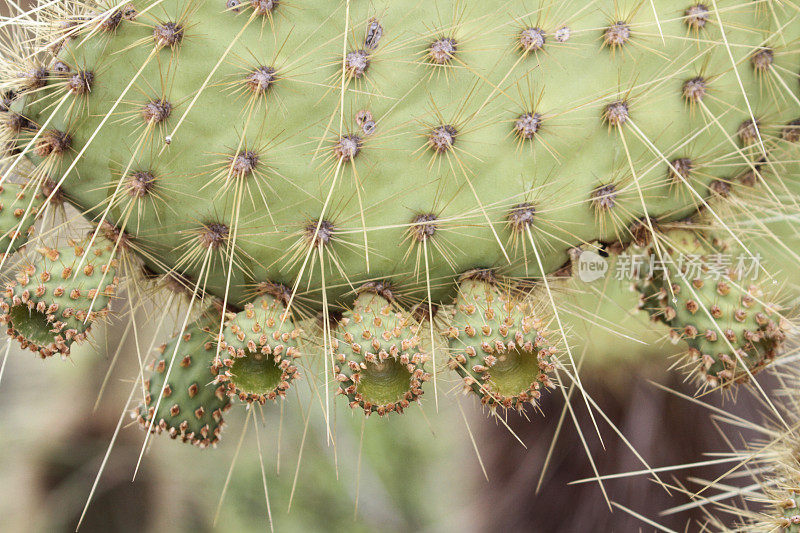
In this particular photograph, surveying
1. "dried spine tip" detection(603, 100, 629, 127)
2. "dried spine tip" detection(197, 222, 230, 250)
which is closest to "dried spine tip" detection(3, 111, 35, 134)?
"dried spine tip" detection(197, 222, 230, 250)

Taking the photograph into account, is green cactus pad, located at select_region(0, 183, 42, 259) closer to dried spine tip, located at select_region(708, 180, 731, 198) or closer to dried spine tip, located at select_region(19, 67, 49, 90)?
dried spine tip, located at select_region(19, 67, 49, 90)

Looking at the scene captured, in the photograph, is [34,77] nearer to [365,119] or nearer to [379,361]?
[365,119]

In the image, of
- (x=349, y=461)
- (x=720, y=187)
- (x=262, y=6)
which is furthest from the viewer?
(x=349, y=461)

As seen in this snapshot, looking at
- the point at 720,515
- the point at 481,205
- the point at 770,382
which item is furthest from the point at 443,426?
the point at 481,205

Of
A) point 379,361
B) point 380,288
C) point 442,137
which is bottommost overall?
point 379,361

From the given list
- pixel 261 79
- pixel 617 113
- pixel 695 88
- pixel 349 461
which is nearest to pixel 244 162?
pixel 261 79

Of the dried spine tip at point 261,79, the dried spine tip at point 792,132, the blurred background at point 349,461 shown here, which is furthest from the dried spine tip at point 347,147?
the blurred background at point 349,461
